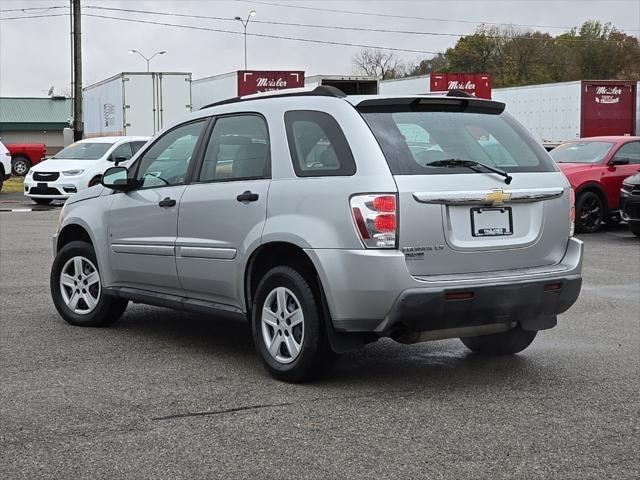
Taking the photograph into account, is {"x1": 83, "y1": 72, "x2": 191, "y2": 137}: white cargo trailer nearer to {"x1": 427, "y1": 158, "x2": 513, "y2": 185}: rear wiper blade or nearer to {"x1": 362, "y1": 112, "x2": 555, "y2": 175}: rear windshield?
{"x1": 362, "y1": 112, "x2": 555, "y2": 175}: rear windshield

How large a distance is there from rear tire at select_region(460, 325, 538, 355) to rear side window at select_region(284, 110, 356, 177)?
183 cm

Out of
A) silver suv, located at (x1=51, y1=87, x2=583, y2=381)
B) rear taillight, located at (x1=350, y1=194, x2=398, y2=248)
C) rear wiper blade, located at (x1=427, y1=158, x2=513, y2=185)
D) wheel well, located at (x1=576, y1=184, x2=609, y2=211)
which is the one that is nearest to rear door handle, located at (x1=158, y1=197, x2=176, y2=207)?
silver suv, located at (x1=51, y1=87, x2=583, y2=381)

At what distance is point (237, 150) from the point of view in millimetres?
6520

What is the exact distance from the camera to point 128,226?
725 cm

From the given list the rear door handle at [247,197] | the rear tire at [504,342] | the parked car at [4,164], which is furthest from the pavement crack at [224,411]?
the parked car at [4,164]

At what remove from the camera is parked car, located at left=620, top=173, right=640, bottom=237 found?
15.5 metres

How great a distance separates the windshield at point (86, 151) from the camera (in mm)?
23734

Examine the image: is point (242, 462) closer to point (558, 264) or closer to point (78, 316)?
point (558, 264)

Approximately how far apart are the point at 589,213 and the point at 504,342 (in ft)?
36.1

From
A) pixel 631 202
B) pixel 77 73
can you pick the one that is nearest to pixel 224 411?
pixel 631 202

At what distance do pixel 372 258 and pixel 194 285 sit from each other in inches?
66.7

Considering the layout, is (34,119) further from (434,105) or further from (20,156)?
(434,105)

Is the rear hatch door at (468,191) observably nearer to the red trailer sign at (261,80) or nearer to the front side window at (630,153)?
the front side window at (630,153)

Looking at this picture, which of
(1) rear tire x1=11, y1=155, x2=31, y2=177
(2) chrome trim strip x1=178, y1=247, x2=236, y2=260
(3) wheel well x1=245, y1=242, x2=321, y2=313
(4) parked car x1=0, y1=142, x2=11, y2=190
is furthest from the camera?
(1) rear tire x1=11, y1=155, x2=31, y2=177
